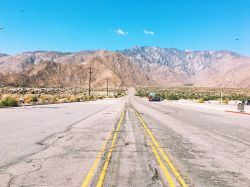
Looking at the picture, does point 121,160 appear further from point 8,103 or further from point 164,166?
point 8,103

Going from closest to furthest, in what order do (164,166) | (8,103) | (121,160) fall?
1. (164,166)
2. (121,160)
3. (8,103)

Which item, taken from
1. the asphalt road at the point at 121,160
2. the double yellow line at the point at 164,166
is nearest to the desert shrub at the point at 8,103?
the asphalt road at the point at 121,160

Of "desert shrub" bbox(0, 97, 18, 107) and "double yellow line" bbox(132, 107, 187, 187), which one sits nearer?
"double yellow line" bbox(132, 107, 187, 187)

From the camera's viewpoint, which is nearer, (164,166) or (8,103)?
(164,166)

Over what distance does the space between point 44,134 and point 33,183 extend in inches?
294

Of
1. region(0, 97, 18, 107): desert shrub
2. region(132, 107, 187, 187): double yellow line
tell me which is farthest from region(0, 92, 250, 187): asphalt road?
region(0, 97, 18, 107): desert shrub

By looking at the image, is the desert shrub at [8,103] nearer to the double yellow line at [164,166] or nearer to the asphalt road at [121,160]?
the asphalt road at [121,160]

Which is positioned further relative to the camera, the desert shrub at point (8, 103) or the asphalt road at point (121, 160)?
the desert shrub at point (8, 103)

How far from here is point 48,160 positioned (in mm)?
8859

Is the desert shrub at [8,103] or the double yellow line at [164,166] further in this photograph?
the desert shrub at [8,103]

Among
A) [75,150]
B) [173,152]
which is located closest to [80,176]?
[75,150]

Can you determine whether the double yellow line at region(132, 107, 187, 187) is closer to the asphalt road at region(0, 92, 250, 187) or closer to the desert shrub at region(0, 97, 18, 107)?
the asphalt road at region(0, 92, 250, 187)

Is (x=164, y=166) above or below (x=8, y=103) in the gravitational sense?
below

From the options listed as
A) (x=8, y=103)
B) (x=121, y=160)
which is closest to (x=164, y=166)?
(x=121, y=160)
